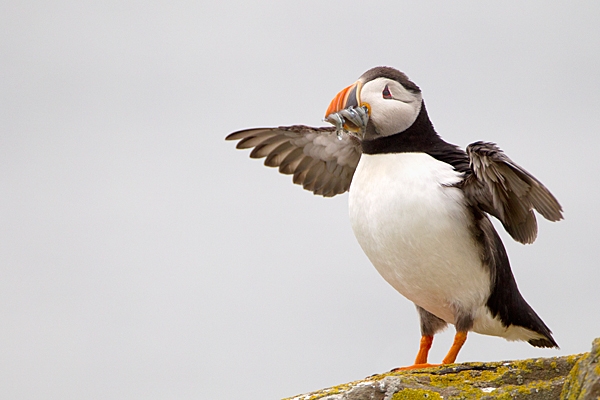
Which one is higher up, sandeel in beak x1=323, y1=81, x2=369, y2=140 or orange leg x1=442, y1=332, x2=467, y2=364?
sandeel in beak x1=323, y1=81, x2=369, y2=140

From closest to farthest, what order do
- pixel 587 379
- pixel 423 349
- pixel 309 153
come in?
pixel 587 379
pixel 423 349
pixel 309 153

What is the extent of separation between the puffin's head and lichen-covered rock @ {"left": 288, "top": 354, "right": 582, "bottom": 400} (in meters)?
2.21

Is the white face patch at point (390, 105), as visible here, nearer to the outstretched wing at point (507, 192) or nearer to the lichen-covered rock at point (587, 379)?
the outstretched wing at point (507, 192)

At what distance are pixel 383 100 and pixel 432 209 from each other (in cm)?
94

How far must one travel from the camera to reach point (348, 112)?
5.76 meters

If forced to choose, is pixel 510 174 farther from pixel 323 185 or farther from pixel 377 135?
pixel 323 185

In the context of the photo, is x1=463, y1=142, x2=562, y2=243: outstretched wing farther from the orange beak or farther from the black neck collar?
the orange beak

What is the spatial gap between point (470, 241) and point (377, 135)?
110 cm

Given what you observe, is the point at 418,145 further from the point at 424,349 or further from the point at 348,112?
the point at 424,349

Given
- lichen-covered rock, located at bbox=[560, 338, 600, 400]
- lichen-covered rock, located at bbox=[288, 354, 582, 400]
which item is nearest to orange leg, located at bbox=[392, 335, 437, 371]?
lichen-covered rock, located at bbox=[288, 354, 582, 400]

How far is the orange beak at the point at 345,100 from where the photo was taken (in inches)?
228

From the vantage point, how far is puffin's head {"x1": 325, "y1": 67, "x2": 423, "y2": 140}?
5.84 meters

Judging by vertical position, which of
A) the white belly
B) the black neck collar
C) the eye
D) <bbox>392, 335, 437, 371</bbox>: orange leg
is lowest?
<bbox>392, 335, 437, 371</bbox>: orange leg

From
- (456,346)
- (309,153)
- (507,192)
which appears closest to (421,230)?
(507,192)
